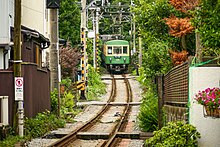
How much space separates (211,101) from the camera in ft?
32.2

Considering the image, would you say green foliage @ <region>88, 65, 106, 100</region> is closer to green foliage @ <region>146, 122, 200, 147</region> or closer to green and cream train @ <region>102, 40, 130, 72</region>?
green and cream train @ <region>102, 40, 130, 72</region>

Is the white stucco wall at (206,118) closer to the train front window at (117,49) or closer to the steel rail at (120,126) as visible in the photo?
the steel rail at (120,126)

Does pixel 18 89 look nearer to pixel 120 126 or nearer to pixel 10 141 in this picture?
pixel 10 141

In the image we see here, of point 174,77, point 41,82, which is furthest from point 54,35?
point 174,77

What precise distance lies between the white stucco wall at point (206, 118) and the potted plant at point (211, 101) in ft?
3.25

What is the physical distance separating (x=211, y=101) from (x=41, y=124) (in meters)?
13.1

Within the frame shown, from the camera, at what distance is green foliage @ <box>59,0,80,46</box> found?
58.2m

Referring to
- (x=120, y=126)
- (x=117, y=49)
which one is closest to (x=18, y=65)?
(x=120, y=126)

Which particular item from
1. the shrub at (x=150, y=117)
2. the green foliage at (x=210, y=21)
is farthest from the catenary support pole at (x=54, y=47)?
the green foliage at (x=210, y=21)

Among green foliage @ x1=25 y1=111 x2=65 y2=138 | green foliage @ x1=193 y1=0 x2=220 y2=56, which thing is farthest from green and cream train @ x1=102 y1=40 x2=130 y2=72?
green foliage @ x1=193 y1=0 x2=220 y2=56

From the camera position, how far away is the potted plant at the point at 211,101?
32.1 ft

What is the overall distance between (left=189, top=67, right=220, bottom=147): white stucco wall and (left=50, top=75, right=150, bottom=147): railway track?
7.44 meters

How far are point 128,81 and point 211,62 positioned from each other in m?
45.4

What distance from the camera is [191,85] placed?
11.6 metres
